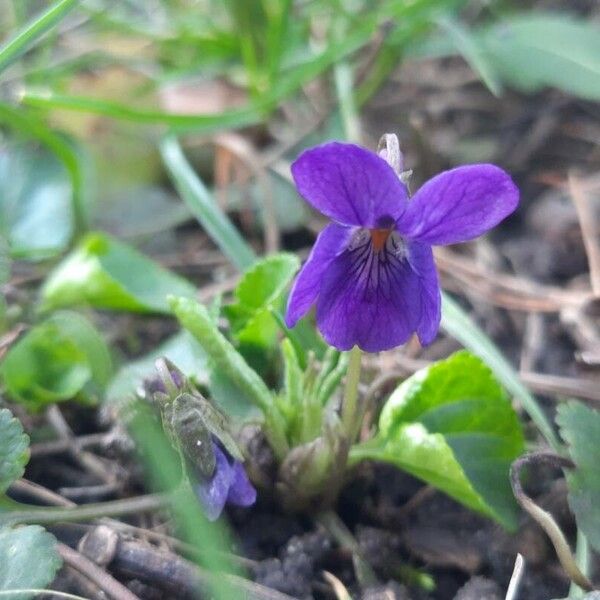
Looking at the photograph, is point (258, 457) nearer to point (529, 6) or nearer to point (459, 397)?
point (459, 397)

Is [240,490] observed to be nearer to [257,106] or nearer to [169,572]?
[169,572]

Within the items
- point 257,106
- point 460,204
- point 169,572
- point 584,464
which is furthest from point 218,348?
point 257,106

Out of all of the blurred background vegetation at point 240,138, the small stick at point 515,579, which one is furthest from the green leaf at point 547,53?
the small stick at point 515,579

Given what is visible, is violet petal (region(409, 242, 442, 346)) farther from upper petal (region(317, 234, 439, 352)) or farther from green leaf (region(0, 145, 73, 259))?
green leaf (region(0, 145, 73, 259))

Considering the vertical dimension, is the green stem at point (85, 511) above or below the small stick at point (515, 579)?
above

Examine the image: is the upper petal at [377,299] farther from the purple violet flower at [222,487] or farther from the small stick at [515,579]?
the small stick at [515,579]

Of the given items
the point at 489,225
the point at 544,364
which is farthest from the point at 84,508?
the point at 544,364
